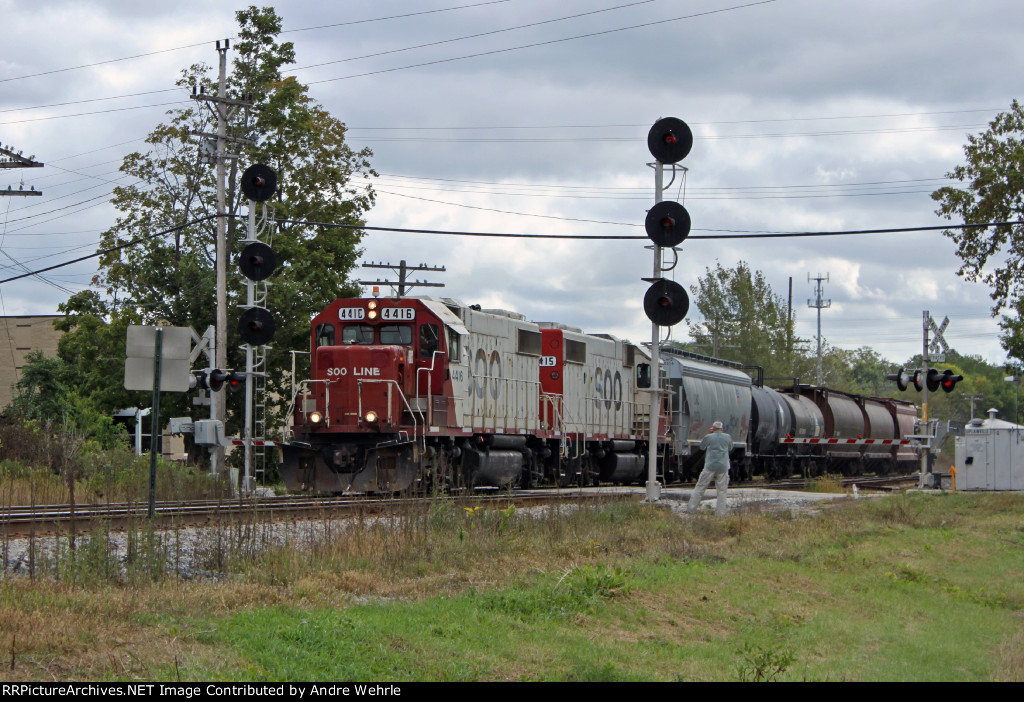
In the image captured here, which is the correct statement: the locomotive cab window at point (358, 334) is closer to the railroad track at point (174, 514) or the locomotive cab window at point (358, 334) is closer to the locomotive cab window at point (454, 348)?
the locomotive cab window at point (454, 348)

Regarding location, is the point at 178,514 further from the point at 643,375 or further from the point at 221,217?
the point at 643,375

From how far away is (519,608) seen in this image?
943 centimetres

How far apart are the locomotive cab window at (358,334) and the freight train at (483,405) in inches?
1.1

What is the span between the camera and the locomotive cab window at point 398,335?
68.6ft

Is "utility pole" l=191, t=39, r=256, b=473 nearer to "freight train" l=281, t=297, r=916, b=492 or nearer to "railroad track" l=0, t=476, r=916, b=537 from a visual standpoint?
"freight train" l=281, t=297, r=916, b=492

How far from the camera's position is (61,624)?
6.96 metres

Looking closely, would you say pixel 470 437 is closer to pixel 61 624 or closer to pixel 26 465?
pixel 26 465

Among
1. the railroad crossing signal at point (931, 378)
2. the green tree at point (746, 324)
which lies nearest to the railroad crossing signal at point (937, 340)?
the railroad crossing signal at point (931, 378)

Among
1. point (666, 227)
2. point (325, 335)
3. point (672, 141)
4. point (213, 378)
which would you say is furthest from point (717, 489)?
point (213, 378)

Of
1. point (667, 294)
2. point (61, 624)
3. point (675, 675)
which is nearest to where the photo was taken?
point (61, 624)

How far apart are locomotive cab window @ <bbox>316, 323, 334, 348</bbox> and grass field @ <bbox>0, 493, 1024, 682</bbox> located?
7851 millimetres

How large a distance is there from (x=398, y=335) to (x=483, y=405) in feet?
8.44

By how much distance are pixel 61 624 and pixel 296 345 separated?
2758 centimetres
